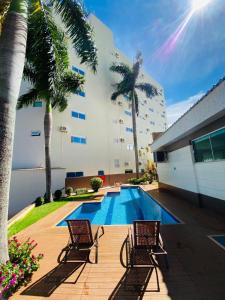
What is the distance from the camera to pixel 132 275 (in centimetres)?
376

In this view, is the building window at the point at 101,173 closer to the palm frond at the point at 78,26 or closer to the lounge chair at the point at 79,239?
the palm frond at the point at 78,26

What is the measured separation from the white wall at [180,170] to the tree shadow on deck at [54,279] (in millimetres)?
8192

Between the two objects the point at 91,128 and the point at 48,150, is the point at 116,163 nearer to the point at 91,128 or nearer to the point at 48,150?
the point at 91,128

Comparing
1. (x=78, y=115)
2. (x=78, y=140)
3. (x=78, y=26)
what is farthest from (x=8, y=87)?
(x=78, y=115)

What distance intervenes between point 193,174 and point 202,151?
177 centimetres

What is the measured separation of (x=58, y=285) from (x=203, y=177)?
325 inches

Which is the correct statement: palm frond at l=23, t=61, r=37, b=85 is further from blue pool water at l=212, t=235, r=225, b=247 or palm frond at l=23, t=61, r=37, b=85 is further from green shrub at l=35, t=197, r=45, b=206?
blue pool water at l=212, t=235, r=225, b=247

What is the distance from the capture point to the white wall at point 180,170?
10414 mm

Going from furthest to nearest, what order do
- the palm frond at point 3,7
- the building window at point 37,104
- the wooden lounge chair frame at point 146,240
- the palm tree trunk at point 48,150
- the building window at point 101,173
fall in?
1. the building window at point 101,173
2. the building window at point 37,104
3. the palm tree trunk at point 48,150
4. the palm frond at point 3,7
5. the wooden lounge chair frame at point 146,240

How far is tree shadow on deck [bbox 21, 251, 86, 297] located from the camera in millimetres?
3366

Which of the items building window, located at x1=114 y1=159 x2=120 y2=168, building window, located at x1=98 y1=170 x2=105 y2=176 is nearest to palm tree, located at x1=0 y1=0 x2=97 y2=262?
building window, located at x1=98 y1=170 x2=105 y2=176

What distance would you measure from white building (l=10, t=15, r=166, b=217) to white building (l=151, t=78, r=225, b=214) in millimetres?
12133

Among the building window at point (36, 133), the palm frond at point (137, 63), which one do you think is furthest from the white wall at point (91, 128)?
the palm frond at point (137, 63)

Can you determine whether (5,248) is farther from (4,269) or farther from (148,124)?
(148,124)
